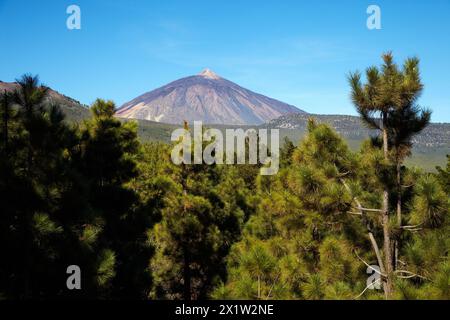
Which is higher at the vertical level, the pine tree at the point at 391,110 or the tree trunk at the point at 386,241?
the pine tree at the point at 391,110

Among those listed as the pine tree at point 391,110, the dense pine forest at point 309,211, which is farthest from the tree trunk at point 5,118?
the pine tree at point 391,110

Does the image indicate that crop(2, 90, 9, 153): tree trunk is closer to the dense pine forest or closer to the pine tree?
the dense pine forest

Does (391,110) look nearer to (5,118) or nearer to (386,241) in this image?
(386,241)

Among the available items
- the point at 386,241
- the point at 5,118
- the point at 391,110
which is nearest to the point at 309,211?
the point at 386,241

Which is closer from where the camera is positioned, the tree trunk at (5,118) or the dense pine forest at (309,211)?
the dense pine forest at (309,211)

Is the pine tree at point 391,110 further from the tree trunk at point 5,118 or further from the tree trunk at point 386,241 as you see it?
the tree trunk at point 5,118

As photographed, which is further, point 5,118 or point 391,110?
point 5,118

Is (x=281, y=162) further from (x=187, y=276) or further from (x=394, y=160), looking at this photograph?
(x=394, y=160)

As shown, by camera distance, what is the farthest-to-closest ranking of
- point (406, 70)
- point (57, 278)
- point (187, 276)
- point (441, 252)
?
1. point (187, 276)
2. point (57, 278)
3. point (406, 70)
4. point (441, 252)

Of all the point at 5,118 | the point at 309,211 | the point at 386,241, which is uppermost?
the point at 5,118

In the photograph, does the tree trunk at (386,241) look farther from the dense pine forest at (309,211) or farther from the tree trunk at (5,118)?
the tree trunk at (5,118)
